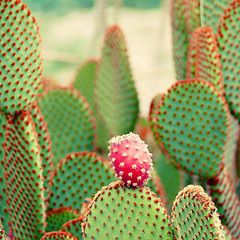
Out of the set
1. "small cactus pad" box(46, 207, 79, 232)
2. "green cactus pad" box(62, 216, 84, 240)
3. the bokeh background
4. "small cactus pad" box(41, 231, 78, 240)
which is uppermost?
"small cactus pad" box(41, 231, 78, 240)

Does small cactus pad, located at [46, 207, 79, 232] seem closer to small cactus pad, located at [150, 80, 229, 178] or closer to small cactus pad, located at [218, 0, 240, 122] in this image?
small cactus pad, located at [150, 80, 229, 178]

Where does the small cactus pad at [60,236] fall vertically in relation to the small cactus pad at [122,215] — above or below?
below

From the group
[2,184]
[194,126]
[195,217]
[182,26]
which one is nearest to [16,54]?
[2,184]

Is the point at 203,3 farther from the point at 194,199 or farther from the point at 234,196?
the point at 194,199

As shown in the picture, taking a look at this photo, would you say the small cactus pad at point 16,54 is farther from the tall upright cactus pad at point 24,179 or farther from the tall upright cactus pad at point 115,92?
the tall upright cactus pad at point 115,92

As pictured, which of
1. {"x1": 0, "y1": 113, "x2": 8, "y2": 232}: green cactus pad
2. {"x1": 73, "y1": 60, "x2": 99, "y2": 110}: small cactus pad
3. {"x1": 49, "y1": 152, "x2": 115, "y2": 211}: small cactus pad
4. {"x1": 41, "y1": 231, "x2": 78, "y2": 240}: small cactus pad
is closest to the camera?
{"x1": 41, "y1": 231, "x2": 78, "y2": 240}: small cactus pad

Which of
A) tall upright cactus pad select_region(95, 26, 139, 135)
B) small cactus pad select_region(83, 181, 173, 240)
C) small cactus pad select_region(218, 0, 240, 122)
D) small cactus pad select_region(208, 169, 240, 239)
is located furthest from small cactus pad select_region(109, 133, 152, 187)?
tall upright cactus pad select_region(95, 26, 139, 135)

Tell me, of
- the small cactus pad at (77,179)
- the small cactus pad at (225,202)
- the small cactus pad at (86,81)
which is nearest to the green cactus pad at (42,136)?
the small cactus pad at (77,179)
